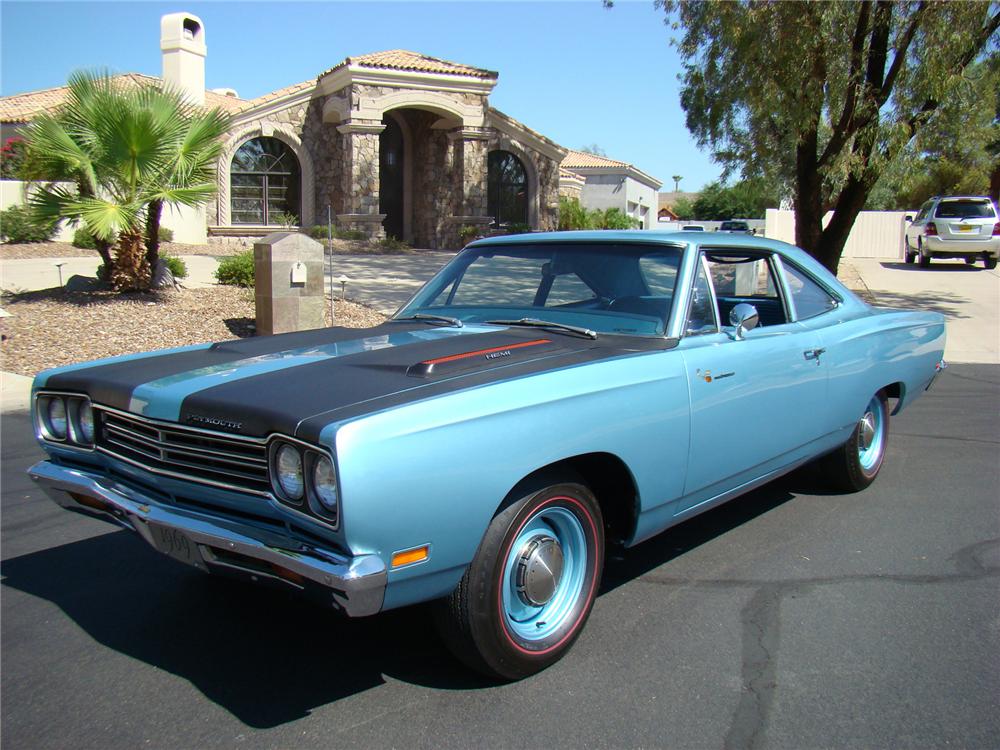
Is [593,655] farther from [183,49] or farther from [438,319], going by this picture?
[183,49]

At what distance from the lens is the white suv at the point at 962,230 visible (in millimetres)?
21875

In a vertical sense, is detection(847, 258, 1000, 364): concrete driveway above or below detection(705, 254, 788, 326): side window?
below

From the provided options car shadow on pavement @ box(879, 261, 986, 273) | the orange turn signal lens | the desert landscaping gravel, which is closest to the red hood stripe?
the orange turn signal lens

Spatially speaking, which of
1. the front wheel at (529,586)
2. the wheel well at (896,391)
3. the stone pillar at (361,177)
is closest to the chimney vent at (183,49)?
the stone pillar at (361,177)

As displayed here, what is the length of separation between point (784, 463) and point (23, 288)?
12.7 meters

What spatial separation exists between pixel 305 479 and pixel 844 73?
13.0 metres

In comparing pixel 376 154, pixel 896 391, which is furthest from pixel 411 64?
pixel 896 391

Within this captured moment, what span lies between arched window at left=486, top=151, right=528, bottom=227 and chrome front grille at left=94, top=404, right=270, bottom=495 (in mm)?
24110

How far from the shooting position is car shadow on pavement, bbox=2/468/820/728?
326cm

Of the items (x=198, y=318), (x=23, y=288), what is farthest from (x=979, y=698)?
(x=23, y=288)

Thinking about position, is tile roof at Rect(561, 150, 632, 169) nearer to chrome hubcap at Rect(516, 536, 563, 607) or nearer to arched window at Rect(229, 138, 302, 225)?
arched window at Rect(229, 138, 302, 225)

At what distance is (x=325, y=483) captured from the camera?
273 cm

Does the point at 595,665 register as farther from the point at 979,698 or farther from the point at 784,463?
the point at 784,463

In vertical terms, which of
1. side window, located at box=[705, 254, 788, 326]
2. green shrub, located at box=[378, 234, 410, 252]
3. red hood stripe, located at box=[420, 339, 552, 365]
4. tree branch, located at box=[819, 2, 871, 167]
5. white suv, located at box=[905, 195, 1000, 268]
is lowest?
red hood stripe, located at box=[420, 339, 552, 365]
